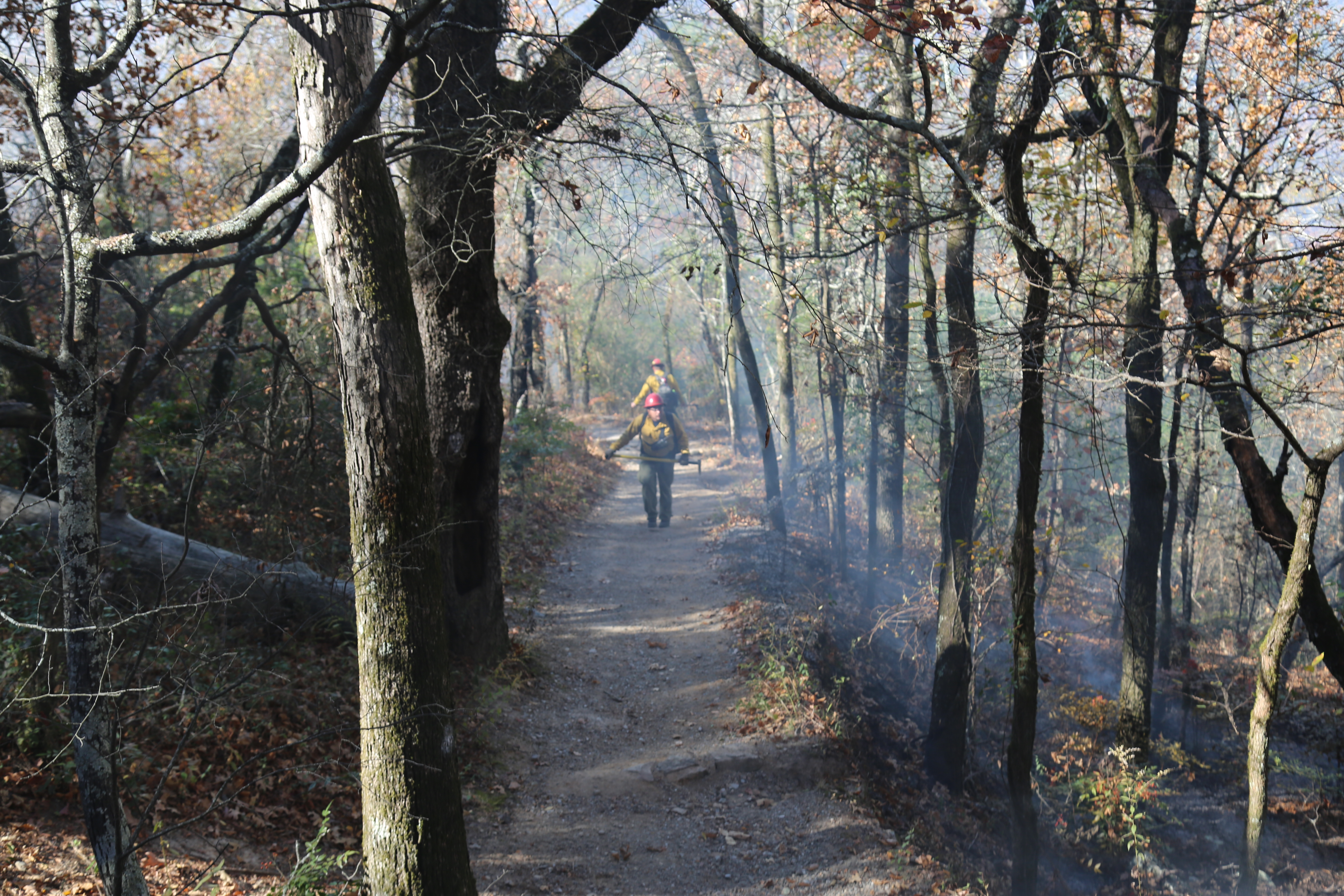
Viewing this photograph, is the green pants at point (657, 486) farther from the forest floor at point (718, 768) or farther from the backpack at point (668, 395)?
the forest floor at point (718, 768)

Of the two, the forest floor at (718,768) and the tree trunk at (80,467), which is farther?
the forest floor at (718,768)

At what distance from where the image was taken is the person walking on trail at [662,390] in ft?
48.0

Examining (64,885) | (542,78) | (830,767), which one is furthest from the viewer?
(830,767)

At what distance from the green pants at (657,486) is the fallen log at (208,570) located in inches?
322

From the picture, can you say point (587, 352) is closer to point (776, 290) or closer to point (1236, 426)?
point (776, 290)

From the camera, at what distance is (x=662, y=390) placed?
15562 mm

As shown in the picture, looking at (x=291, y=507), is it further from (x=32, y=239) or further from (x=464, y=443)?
(x=32, y=239)

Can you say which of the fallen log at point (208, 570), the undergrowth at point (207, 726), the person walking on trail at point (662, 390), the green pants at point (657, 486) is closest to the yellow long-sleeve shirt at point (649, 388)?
the person walking on trail at point (662, 390)

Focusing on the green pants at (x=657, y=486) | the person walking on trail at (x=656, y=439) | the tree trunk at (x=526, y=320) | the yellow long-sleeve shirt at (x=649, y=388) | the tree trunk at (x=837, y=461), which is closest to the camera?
the tree trunk at (x=837, y=461)

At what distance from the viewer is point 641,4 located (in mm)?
6605

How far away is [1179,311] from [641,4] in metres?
11.6

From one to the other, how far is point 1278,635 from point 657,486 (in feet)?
37.0

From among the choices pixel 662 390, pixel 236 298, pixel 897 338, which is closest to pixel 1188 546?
pixel 897 338

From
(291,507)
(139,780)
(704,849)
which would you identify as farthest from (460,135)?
(704,849)
